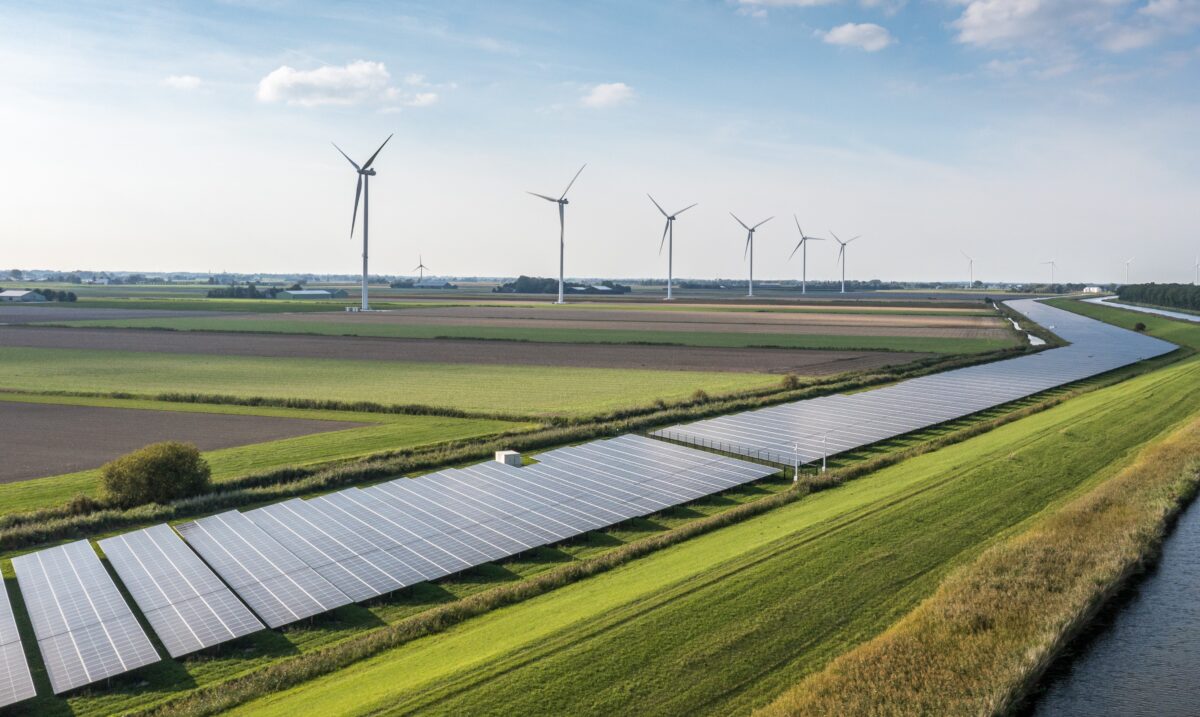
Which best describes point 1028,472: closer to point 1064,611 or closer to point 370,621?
point 1064,611

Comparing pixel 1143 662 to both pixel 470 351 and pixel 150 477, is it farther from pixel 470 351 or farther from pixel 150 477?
pixel 470 351

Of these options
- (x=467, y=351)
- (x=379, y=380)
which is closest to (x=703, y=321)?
(x=467, y=351)

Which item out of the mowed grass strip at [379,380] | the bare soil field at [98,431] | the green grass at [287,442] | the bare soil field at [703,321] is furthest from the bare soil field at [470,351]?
the bare soil field at [98,431]

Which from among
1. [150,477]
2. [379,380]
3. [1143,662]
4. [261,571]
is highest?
[379,380]

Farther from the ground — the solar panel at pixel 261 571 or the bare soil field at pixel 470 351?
the bare soil field at pixel 470 351

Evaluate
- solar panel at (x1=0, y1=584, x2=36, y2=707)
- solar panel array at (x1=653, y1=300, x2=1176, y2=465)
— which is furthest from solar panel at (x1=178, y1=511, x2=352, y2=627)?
solar panel array at (x1=653, y1=300, x2=1176, y2=465)

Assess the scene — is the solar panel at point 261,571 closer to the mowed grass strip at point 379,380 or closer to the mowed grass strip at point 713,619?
the mowed grass strip at point 713,619
